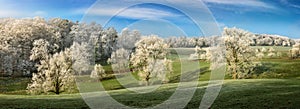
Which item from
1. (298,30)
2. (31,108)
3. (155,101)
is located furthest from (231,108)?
(298,30)

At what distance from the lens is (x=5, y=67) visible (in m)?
72.9

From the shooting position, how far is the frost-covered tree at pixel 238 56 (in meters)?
69.4

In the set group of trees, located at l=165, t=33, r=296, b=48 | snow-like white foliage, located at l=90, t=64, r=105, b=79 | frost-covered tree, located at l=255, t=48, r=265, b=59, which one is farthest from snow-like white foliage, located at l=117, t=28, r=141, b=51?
frost-covered tree, located at l=255, t=48, r=265, b=59

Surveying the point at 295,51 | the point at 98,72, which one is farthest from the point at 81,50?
the point at 295,51

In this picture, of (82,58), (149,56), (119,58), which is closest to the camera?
(82,58)

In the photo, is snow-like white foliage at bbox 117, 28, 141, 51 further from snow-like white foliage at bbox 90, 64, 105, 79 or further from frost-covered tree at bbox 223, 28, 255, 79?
frost-covered tree at bbox 223, 28, 255, 79

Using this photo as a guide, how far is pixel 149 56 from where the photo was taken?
72.6m

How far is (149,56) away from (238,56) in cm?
1647

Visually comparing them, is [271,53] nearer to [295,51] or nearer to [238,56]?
[295,51]

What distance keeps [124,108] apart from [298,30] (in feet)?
234

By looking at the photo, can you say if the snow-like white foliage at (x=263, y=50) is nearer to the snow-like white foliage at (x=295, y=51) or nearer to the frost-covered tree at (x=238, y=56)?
the snow-like white foliage at (x=295, y=51)

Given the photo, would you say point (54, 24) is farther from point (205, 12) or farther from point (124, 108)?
point (205, 12)

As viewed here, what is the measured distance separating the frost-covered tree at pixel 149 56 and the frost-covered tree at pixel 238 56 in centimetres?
1175

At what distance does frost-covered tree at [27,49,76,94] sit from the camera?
5944 centimetres
